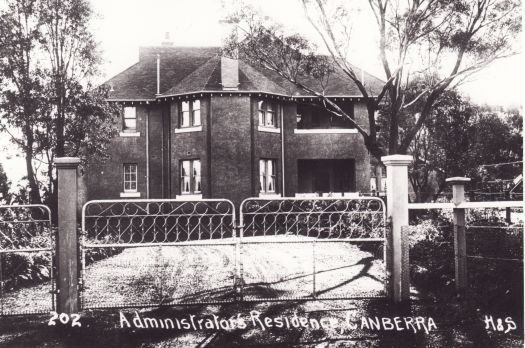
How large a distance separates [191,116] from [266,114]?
371 cm

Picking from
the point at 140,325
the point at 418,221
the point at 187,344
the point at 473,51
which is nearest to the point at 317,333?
the point at 187,344

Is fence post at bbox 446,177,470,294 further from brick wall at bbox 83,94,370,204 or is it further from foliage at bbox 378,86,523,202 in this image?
foliage at bbox 378,86,523,202

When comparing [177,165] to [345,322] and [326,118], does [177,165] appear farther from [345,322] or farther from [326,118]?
[345,322]

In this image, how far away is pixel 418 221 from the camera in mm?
15227

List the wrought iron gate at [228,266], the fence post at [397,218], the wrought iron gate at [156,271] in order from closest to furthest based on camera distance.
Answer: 1. the wrought iron gate at [156,271]
2. the wrought iron gate at [228,266]
3. the fence post at [397,218]

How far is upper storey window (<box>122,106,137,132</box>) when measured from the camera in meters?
25.1

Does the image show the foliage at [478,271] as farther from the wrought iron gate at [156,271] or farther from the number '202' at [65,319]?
the number '202' at [65,319]

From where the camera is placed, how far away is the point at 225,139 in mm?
22891

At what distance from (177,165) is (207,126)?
→ 8.65ft

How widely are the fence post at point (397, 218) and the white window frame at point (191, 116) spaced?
1698 centimetres

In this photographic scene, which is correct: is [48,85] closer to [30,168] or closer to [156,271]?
[30,168]

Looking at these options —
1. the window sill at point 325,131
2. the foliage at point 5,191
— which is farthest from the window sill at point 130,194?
the window sill at point 325,131

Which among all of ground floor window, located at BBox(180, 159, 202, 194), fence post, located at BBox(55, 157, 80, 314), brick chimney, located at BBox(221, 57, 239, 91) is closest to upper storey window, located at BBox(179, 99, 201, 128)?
brick chimney, located at BBox(221, 57, 239, 91)

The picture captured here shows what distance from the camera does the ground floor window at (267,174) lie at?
2381 cm
